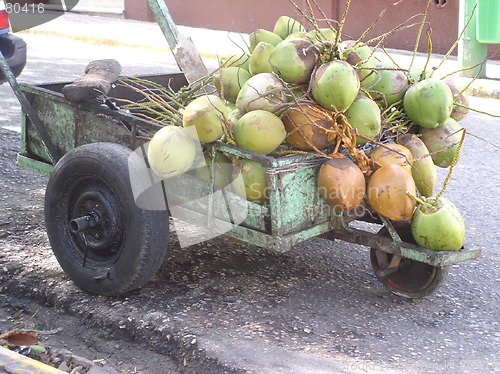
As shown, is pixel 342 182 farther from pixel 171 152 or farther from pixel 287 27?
pixel 287 27

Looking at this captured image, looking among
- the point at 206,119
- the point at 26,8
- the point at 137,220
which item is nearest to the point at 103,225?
the point at 137,220

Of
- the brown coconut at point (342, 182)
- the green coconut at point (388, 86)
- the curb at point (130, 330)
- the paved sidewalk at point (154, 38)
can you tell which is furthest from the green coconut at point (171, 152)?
the paved sidewalk at point (154, 38)

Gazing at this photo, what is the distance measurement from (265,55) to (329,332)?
51.4 inches

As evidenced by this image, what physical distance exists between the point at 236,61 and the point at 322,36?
0.49 metres

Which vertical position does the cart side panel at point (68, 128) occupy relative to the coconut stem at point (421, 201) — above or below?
above

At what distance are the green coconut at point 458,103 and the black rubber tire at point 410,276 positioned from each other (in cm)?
69

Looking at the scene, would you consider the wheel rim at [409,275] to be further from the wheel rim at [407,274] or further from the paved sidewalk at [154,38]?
the paved sidewalk at [154,38]

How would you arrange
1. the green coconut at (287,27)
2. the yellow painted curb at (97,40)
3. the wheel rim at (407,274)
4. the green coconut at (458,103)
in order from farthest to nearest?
the yellow painted curb at (97,40), the green coconut at (287,27), the green coconut at (458,103), the wheel rim at (407,274)

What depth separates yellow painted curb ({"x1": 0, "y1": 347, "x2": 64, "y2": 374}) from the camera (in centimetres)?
278

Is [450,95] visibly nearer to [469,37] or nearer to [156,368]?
[156,368]

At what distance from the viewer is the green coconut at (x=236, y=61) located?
3660mm

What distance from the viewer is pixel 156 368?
3076 millimetres

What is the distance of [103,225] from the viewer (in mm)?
3469

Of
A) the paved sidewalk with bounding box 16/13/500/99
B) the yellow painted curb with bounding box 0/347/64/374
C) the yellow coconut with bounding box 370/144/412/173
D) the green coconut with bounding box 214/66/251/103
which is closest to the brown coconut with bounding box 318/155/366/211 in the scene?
the yellow coconut with bounding box 370/144/412/173
